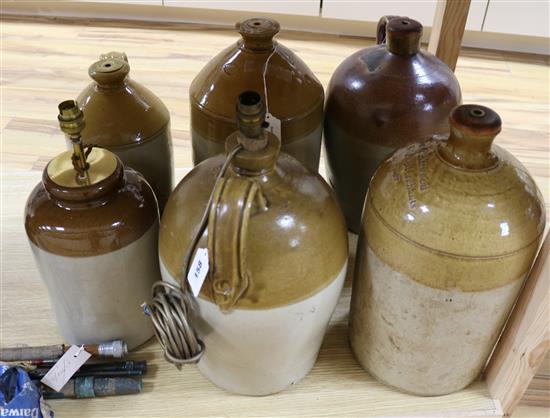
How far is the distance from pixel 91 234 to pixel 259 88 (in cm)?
27

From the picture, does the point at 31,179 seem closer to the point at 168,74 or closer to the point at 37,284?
the point at 37,284

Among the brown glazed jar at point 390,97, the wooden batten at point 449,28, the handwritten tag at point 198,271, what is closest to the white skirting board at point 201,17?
the wooden batten at point 449,28

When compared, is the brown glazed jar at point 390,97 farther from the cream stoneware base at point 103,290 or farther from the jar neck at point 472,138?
the cream stoneware base at point 103,290

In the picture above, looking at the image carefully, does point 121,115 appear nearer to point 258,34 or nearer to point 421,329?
point 258,34

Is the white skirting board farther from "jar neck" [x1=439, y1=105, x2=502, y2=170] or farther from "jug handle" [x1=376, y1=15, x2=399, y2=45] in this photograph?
"jar neck" [x1=439, y1=105, x2=502, y2=170]

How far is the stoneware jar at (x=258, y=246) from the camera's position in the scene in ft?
1.84

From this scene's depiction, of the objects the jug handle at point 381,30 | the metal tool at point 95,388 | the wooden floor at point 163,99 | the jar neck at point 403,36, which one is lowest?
the wooden floor at point 163,99

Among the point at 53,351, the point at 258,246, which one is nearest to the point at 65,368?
the point at 53,351

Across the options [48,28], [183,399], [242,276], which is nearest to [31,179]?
[183,399]

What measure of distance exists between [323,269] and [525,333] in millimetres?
258

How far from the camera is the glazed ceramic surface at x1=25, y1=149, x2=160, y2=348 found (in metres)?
0.65

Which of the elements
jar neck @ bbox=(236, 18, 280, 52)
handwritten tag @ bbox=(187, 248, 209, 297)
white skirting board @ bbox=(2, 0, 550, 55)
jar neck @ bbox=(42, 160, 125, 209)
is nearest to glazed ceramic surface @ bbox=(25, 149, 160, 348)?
jar neck @ bbox=(42, 160, 125, 209)

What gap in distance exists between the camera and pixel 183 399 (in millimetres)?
741

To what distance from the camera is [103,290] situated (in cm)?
70
